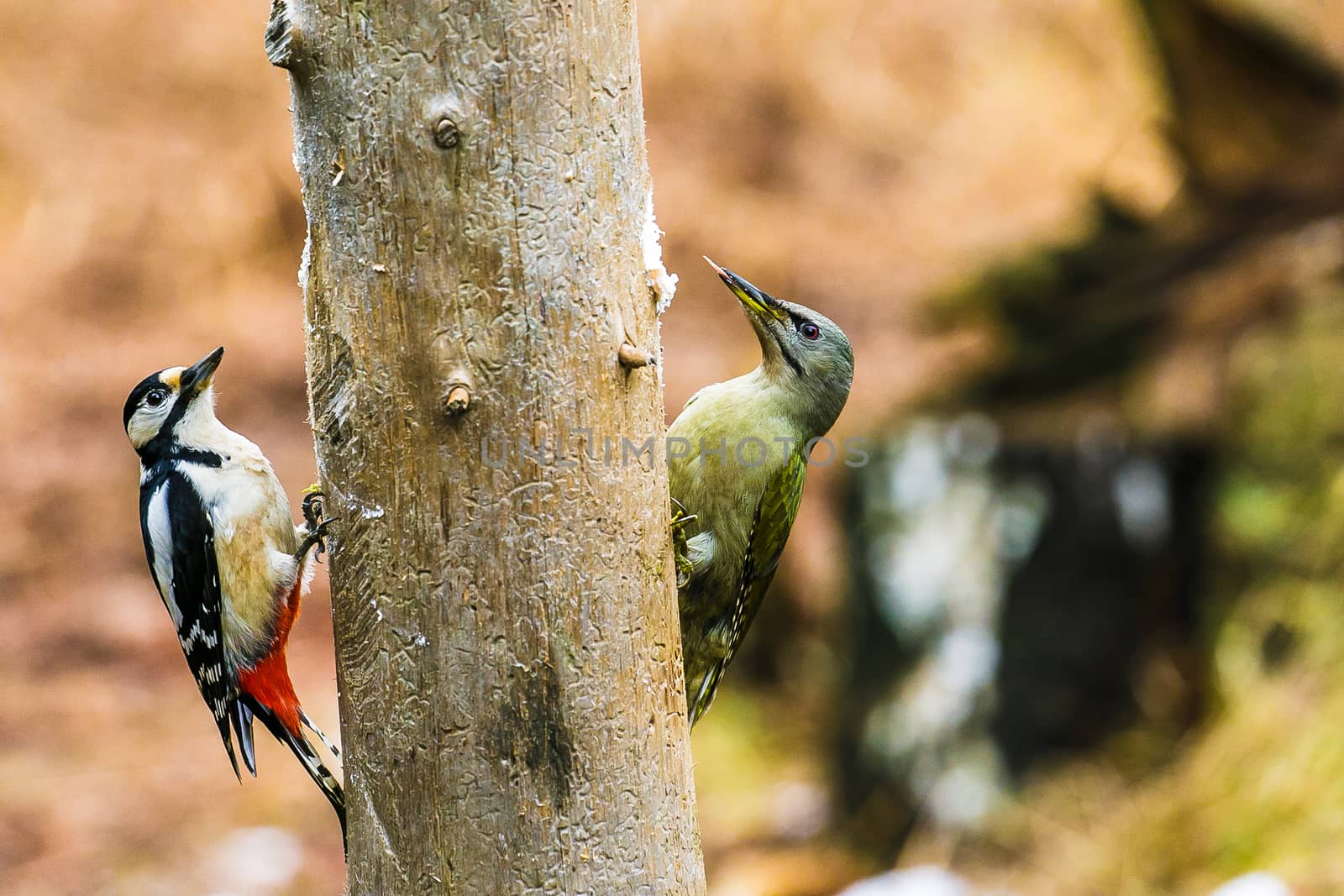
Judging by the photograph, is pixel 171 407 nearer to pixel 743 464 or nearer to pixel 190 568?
pixel 190 568

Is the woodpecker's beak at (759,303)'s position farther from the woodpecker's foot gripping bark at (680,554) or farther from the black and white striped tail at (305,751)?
the black and white striped tail at (305,751)

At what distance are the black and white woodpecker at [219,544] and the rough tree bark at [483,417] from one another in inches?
46.5

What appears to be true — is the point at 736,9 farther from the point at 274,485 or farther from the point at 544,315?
the point at 544,315

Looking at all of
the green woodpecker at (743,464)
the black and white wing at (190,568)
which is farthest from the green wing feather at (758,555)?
the black and white wing at (190,568)

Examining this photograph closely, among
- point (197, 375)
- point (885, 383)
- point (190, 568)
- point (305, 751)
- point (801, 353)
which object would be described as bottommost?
point (305, 751)

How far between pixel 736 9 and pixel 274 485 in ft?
26.2

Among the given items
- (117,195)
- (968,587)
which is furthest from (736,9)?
(968,587)

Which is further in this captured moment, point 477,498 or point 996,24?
point 996,24

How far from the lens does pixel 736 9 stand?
10.0m

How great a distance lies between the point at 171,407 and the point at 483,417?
1.71 meters

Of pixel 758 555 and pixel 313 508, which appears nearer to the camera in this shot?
pixel 313 508

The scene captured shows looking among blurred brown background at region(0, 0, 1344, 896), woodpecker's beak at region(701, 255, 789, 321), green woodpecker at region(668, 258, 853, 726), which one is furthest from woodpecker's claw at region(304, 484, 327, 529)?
blurred brown background at region(0, 0, 1344, 896)

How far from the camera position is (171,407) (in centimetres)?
334

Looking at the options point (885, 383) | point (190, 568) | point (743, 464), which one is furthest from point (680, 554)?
point (885, 383)
